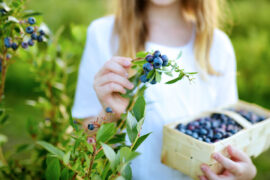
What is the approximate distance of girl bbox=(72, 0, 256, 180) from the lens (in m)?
1.19

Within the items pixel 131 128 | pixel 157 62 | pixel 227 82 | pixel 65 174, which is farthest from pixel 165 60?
pixel 227 82

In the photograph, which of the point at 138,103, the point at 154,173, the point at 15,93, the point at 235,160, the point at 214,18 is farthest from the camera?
the point at 15,93

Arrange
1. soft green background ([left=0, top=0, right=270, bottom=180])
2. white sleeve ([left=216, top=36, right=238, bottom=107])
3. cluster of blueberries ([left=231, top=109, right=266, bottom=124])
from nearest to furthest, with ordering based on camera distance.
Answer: cluster of blueberries ([left=231, top=109, right=266, bottom=124]), white sleeve ([left=216, top=36, right=238, bottom=107]), soft green background ([left=0, top=0, right=270, bottom=180])

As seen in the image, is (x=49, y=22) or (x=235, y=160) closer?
(x=235, y=160)

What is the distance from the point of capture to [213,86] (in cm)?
138

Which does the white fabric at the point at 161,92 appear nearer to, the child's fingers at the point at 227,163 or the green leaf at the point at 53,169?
the child's fingers at the point at 227,163

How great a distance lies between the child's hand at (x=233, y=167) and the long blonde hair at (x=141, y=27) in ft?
1.64

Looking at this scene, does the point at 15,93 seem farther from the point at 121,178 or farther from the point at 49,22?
the point at 121,178

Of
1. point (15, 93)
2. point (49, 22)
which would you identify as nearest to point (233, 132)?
point (15, 93)

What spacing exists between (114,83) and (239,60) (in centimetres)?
281

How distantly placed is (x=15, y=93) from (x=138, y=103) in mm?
3138

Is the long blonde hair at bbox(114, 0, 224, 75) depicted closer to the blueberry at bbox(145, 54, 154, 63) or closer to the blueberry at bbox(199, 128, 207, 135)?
the blueberry at bbox(199, 128, 207, 135)

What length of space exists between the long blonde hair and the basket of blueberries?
0.35 m

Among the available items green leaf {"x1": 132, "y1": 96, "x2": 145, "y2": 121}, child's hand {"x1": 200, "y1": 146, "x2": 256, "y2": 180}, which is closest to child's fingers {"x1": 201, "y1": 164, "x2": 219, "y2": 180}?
child's hand {"x1": 200, "y1": 146, "x2": 256, "y2": 180}
